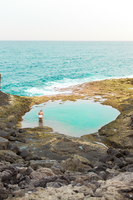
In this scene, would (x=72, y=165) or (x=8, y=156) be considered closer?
(x=72, y=165)

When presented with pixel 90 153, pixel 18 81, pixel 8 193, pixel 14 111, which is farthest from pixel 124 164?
pixel 18 81

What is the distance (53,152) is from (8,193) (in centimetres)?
685

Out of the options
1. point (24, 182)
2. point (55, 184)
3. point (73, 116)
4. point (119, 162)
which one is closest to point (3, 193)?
point (24, 182)

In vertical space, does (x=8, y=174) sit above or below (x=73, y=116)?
above

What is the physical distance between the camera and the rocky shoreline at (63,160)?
671 cm

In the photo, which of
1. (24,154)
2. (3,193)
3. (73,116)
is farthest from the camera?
(73,116)

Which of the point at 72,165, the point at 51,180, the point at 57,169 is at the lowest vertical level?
the point at 72,165

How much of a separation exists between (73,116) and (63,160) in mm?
10734

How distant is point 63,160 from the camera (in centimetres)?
1045

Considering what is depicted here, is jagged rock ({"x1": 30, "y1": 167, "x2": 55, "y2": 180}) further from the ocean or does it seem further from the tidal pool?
the ocean

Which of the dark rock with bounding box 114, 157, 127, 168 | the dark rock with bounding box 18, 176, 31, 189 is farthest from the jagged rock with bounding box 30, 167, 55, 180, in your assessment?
the dark rock with bounding box 114, 157, 127, 168

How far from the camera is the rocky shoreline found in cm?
671

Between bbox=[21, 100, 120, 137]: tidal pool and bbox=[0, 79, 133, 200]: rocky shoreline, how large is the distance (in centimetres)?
104

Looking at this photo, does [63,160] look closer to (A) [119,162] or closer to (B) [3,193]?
(A) [119,162]
